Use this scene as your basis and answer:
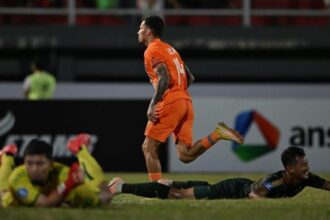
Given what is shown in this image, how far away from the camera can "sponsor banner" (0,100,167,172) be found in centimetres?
1852

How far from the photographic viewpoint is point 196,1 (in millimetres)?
23969

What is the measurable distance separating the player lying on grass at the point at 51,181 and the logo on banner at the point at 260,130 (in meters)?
9.88

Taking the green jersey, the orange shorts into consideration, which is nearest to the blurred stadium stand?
the green jersey

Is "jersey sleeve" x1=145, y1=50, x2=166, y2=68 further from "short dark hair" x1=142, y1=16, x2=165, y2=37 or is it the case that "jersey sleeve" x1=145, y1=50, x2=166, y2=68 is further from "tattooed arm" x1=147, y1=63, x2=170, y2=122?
"short dark hair" x1=142, y1=16, x2=165, y2=37

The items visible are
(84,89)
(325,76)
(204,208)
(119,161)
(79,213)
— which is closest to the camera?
(79,213)

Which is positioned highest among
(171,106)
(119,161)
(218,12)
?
(218,12)

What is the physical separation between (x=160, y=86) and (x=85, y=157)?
273 cm

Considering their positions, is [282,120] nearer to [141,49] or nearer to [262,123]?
[262,123]

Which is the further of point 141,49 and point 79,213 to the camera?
point 141,49

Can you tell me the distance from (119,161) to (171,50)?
703 centimetres

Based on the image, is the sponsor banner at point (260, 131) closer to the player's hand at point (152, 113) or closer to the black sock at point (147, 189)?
the player's hand at point (152, 113)

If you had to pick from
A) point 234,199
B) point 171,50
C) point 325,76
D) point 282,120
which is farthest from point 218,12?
point 234,199

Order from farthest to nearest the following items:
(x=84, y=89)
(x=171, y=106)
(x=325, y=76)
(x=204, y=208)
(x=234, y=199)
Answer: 1. (x=325, y=76)
2. (x=84, y=89)
3. (x=171, y=106)
4. (x=234, y=199)
5. (x=204, y=208)

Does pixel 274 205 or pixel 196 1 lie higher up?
pixel 196 1
